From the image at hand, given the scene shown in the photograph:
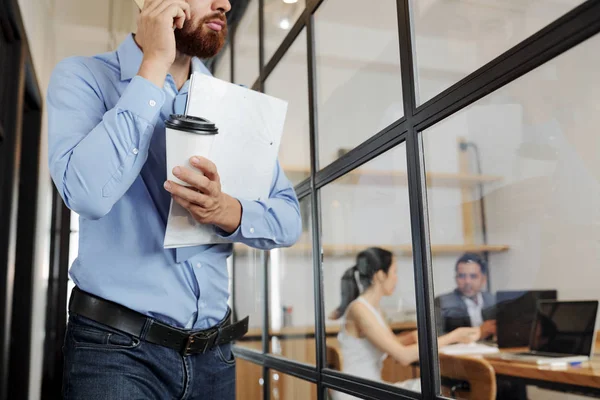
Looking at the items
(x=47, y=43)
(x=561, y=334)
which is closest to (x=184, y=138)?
(x=561, y=334)

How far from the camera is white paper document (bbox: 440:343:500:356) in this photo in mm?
1173

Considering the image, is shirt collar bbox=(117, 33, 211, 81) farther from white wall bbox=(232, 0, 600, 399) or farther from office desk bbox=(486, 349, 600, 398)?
office desk bbox=(486, 349, 600, 398)

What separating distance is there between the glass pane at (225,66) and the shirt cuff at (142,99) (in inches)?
83.2

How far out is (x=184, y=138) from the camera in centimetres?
90

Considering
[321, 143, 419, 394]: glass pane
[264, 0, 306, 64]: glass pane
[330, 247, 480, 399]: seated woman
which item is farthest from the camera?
[264, 0, 306, 64]: glass pane

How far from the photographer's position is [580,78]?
34.5 inches

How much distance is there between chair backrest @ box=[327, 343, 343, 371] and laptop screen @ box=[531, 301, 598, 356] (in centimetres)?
60

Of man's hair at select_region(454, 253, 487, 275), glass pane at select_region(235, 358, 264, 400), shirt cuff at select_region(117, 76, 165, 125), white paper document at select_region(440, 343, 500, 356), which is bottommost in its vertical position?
glass pane at select_region(235, 358, 264, 400)

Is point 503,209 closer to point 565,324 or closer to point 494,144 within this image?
point 494,144

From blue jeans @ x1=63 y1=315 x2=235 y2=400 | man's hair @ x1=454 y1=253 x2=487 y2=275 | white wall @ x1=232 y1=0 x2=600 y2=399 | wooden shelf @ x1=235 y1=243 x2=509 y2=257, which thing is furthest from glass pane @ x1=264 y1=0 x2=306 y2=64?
blue jeans @ x1=63 y1=315 x2=235 y2=400

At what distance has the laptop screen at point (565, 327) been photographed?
984 millimetres

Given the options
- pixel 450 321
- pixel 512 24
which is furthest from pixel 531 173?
pixel 450 321

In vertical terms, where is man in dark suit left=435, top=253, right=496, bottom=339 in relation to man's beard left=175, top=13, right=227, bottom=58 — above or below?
below

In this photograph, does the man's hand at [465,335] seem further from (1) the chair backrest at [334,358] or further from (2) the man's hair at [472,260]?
(1) the chair backrest at [334,358]
